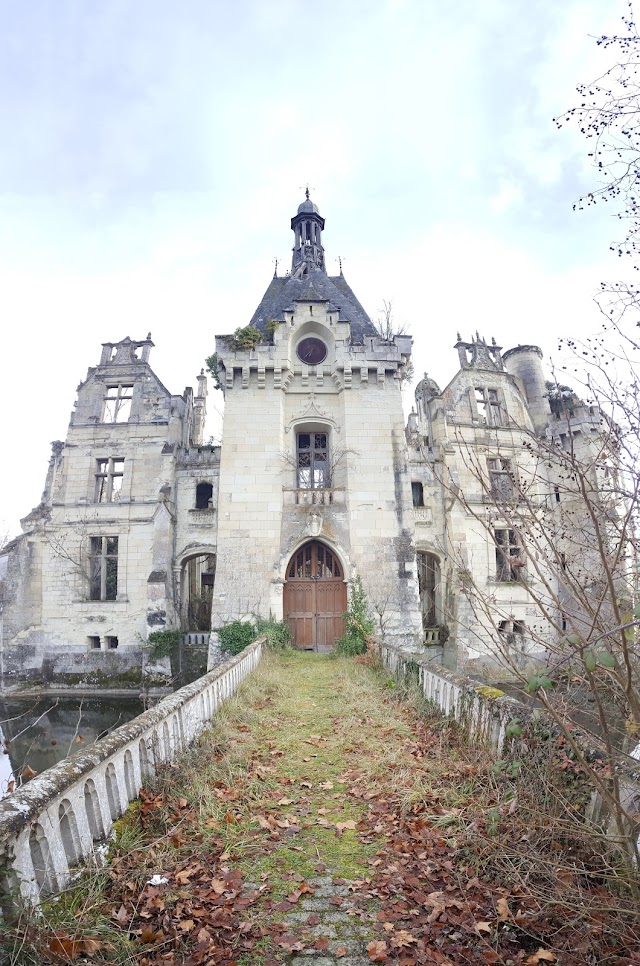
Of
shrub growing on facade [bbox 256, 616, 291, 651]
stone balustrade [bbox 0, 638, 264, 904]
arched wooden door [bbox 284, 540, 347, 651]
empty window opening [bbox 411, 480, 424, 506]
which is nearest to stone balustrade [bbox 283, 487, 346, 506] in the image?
arched wooden door [bbox 284, 540, 347, 651]

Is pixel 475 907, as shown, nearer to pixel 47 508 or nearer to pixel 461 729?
pixel 461 729

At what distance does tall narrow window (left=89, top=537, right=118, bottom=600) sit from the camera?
1838 cm

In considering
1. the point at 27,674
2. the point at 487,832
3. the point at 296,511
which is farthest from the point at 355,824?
the point at 27,674

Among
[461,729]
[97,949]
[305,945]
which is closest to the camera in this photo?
[97,949]

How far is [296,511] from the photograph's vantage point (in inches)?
626

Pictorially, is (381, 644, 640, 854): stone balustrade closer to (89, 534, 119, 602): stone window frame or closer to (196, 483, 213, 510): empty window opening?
(196, 483, 213, 510): empty window opening

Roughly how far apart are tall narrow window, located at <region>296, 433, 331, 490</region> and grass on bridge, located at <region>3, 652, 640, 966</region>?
11949mm

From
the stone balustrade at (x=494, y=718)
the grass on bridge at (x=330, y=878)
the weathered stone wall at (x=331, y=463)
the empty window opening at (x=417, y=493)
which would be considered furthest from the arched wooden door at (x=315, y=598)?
→ the grass on bridge at (x=330, y=878)

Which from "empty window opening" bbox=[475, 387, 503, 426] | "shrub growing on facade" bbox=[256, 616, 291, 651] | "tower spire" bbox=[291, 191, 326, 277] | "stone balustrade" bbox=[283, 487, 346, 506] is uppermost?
"tower spire" bbox=[291, 191, 326, 277]

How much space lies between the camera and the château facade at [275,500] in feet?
51.3

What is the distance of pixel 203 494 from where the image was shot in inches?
747

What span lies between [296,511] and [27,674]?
10.7m

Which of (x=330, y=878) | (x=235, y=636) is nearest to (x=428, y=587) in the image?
(x=235, y=636)

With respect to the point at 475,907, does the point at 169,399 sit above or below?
above
